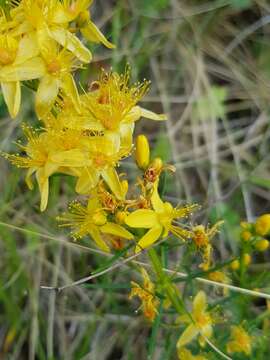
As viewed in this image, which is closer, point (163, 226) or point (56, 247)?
point (163, 226)

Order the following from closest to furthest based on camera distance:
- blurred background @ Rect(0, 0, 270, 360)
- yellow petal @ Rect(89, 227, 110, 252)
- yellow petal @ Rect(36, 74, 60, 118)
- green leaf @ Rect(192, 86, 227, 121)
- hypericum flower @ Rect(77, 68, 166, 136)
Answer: yellow petal @ Rect(36, 74, 60, 118), hypericum flower @ Rect(77, 68, 166, 136), yellow petal @ Rect(89, 227, 110, 252), blurred background @ Rect(0, 0, 270, 360), green leaf @ Rect(192, 86, 227, 121)

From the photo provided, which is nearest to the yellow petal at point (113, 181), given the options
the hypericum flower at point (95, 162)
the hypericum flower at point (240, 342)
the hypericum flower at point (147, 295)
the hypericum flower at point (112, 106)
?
the hypericum flower at point (95, 162)

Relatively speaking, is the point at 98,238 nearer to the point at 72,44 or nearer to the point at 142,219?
the point at 142,219

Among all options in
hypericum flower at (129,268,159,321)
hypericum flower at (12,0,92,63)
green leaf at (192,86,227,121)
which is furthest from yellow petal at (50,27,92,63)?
green leaf at (192,86,227,121)

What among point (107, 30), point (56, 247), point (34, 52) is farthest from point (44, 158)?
point (107, 30)


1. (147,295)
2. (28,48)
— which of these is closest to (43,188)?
(28,48)

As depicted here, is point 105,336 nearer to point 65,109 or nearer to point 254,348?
point 254,348

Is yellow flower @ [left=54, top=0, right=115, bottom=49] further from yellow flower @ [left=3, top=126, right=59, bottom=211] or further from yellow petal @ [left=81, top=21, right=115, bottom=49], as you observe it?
yellow flower @ [left=3, top=126, right=59, bottom=211]
